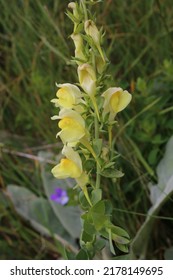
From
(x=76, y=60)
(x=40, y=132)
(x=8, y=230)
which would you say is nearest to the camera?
(x=76, y=60)

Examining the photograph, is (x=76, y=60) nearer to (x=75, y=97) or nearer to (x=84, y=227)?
(x=75, y=97)

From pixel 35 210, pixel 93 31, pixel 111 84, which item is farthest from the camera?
pixel 35 210

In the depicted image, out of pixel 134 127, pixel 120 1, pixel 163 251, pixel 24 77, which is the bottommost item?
pixel 163 251

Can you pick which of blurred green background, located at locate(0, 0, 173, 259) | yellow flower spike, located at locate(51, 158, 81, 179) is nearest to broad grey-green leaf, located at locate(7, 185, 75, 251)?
blurred green background, located at locate(0, 0, 173, 259)

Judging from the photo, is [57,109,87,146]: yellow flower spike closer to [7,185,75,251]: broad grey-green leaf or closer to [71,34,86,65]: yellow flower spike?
[71,34,86,65]: yellow flower spike

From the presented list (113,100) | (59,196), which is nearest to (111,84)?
(59,196)

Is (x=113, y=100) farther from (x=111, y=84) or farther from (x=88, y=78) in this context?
(x=111, y=84)

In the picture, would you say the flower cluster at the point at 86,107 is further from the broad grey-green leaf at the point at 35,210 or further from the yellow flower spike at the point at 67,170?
the broad grey-green leaf at the point at 35,210
